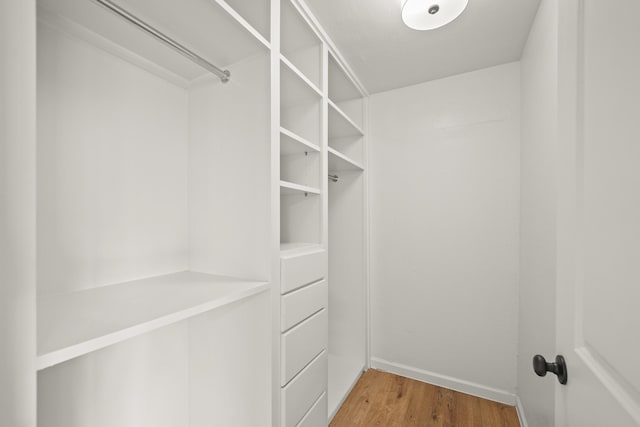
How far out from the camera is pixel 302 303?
1.34 metres

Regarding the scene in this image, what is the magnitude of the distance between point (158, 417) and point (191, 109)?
139 cm

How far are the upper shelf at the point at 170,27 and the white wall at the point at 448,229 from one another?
146cm

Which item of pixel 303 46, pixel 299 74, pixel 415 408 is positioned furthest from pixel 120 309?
pixel 415 408

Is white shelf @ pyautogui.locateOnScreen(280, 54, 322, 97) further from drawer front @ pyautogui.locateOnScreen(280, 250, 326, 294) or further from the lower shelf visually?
the lower shelf

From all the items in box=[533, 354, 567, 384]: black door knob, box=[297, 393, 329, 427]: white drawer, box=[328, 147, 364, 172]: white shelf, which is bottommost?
box=[297, 393, 329, 427]: white drawer

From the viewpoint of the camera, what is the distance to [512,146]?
1.86 m

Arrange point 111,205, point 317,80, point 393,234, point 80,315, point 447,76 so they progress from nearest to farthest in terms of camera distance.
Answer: point 80,315
point 111,205
point 317,80
point 447,76
point 393,234

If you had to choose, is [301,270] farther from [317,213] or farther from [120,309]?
[120,309]

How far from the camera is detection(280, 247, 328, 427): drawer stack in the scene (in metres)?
1.21

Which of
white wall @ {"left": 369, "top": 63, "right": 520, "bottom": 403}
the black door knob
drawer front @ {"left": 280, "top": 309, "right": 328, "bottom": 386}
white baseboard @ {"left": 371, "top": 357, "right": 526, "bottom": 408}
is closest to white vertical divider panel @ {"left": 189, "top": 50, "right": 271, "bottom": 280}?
drawer front @ {"left": 280, "top": 309, "right": 328, "bottom": 386}

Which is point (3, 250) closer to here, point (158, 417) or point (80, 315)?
point (80, 315)

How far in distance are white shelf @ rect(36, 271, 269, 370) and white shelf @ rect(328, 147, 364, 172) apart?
106 centimetres

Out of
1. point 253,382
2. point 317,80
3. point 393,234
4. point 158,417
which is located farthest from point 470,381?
point 317,80

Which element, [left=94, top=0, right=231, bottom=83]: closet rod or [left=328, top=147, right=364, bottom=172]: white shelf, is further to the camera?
[left=328, top=147, right=364, bottom=172]: white shelf
